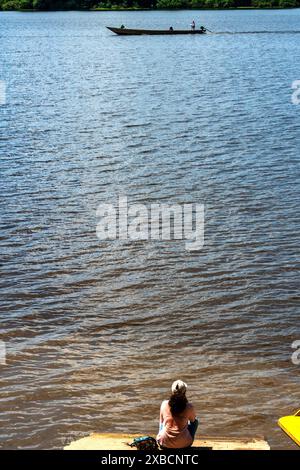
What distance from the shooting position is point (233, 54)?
7094 cm

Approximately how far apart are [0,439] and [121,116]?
94.9ft

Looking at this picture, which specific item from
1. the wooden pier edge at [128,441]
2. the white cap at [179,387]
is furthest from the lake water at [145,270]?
the white cap at [179,387]

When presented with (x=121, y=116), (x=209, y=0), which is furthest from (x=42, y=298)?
(x=209, y=0)

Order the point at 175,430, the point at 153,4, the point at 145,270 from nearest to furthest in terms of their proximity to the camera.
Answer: the point at 175,430 < the point at 145,270 < the point at 153,4

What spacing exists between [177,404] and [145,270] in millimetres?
8763

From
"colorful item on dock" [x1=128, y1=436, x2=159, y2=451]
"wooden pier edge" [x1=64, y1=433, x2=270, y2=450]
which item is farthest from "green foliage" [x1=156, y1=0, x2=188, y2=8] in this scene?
"colorful item on dock" [x1=128, y1=436, x2=159, y2=451]

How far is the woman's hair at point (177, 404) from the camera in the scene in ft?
34.0

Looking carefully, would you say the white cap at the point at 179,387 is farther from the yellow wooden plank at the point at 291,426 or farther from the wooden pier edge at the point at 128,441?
the yellow wooden plank at the point at 291,426

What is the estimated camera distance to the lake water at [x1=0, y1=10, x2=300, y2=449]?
13.0 m

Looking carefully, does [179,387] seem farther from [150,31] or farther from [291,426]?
[150,31]

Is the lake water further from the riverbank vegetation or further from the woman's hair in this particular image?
the riverbank vegetation

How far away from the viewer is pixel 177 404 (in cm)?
1043

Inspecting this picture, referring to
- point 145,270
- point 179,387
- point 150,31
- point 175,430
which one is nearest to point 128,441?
point 175,430
